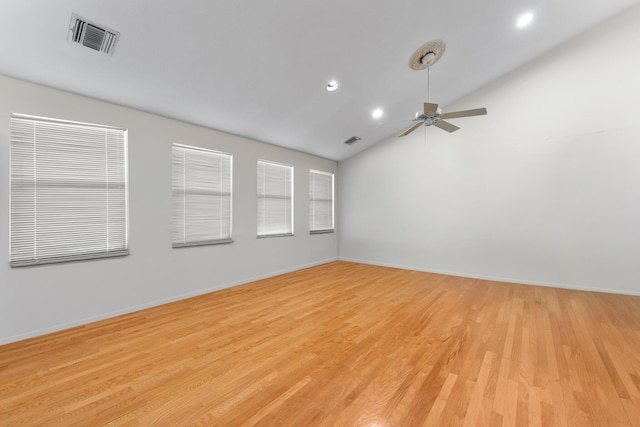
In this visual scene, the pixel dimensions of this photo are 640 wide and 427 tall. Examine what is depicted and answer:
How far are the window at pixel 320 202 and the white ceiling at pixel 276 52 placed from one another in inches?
75.8

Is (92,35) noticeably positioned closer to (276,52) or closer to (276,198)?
(276,52)

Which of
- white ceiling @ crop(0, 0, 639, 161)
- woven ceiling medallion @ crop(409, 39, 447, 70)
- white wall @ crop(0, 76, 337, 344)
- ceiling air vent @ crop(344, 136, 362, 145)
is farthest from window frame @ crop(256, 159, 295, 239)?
woven ceiling medallion @ crop(409, 39, 447, 70)

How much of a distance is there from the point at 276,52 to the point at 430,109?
2005mm

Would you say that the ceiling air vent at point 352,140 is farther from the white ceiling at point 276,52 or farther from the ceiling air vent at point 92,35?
the ceiling air vent at point 92,35

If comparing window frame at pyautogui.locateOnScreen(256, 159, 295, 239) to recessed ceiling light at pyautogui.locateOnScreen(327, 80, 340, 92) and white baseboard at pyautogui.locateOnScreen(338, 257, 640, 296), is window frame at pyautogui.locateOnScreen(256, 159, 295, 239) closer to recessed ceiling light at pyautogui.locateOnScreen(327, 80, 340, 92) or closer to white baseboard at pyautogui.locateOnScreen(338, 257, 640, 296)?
recessed ceiling light at pyautogui.locateOnScreen(327, 80, 340, 92)

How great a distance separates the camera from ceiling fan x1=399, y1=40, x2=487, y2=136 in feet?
11.0

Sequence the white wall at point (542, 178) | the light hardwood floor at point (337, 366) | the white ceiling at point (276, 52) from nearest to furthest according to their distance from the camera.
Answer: the light hardwood floor at point (337, 366) < the white ceiling at point (276, 52) < the white wall at point (542, 178)

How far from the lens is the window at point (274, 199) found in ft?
17.4

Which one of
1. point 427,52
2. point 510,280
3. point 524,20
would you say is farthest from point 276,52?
point 510,280

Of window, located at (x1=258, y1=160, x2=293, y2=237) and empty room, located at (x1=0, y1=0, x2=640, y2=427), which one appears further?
window, located at (x1=258, y1=160, x2=293, y2=237)

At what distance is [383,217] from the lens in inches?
255

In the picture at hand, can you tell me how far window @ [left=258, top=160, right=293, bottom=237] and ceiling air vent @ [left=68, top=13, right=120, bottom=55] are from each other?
9.55 feet

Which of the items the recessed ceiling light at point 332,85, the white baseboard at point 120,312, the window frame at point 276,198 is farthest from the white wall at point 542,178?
the white baseboard at point 120,312

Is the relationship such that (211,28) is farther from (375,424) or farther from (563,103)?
(563,103)
